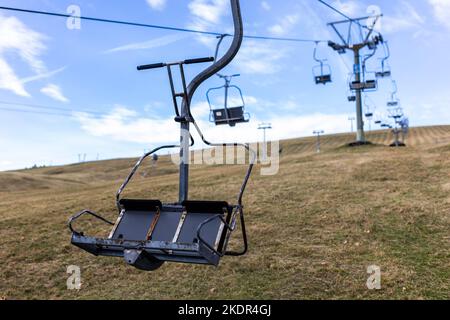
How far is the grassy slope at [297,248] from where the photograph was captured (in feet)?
32.2

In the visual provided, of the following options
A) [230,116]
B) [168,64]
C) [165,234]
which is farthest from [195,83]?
[230,116]

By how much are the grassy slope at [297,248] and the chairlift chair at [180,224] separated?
4.34m

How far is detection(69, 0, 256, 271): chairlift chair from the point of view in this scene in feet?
17.1

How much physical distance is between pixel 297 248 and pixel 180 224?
6.93 metres

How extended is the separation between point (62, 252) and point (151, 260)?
8.66m

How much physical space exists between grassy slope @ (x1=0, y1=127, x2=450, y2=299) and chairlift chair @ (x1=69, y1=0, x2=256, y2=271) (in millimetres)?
4337

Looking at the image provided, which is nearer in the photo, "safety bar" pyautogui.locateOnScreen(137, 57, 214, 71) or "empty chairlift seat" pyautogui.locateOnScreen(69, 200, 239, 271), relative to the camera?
"empty chairlift seat" pyautogui.locateOnScreen(69, 200, 239, 271)

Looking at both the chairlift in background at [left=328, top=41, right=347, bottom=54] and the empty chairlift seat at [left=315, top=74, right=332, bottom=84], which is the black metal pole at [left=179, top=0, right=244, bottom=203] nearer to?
the empty chairlift seat at [left=315, top=74, right=332, bottom=84]

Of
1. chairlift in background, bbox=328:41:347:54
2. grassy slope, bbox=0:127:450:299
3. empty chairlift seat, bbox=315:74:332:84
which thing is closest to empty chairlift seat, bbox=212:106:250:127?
grassy slope, bbox=0:127:450:299

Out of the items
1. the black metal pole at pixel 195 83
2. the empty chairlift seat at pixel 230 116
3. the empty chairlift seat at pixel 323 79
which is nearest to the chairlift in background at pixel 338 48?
the empty chairlift seat at pixel 323 79

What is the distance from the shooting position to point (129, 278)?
36.3ft

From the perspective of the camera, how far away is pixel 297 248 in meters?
11.9
